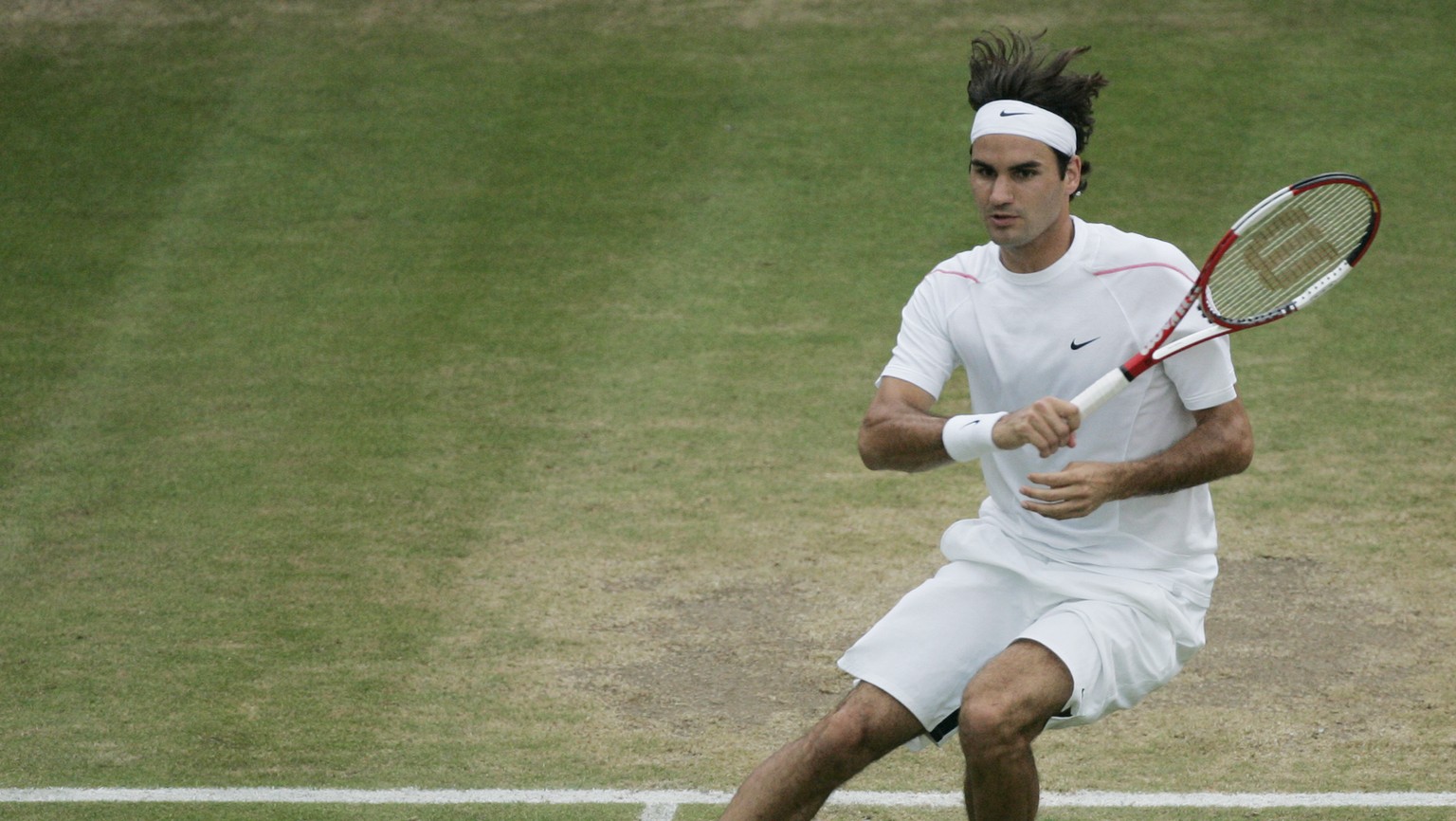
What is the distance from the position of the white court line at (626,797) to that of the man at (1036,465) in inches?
40.8

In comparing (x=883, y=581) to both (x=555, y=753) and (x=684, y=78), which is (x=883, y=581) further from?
(x=684, y=78)

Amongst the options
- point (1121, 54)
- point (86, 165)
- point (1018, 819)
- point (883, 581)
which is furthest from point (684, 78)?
point (1018, 819)

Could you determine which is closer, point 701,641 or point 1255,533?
point 701,641

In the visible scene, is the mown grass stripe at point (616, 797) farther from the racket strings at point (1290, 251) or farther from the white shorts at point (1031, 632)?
the racket strings at point (1290, 251)

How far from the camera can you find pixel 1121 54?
13797mm

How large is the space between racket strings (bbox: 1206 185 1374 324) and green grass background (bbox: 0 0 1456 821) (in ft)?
6.35

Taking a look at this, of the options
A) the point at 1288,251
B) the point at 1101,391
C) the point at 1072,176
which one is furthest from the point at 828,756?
the point at 1288,251

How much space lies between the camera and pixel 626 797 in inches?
240

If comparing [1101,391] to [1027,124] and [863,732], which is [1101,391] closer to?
[1027,124]

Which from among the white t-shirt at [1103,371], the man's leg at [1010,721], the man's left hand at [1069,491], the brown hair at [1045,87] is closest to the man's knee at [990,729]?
the man's leg at [1010,721]

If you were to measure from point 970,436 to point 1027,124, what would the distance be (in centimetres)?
95

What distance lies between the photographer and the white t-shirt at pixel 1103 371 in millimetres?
5020

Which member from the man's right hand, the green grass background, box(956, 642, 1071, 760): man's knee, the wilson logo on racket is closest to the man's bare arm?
A: the man's right hand

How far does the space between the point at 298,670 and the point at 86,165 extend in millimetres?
6709
